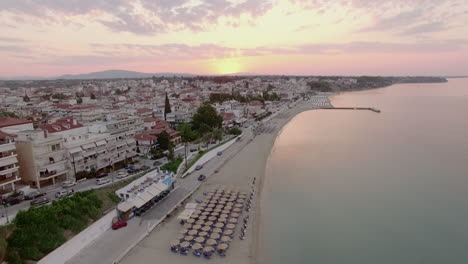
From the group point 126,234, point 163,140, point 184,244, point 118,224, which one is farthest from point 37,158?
point 184,244

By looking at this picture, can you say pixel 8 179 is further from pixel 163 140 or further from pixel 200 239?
pixel 163 140

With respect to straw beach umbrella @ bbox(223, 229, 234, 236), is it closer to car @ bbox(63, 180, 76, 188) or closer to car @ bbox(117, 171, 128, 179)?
car @ bbox(117, 171, 128, 179)

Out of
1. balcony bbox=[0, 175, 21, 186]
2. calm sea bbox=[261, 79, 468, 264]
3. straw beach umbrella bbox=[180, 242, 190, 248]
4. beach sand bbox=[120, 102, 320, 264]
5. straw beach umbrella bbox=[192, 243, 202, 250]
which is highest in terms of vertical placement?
balcony bbox=[0, 175, 21, 186]

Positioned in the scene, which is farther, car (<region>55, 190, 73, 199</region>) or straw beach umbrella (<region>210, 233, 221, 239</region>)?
car (<region>55, 190, 73, 199</region>)

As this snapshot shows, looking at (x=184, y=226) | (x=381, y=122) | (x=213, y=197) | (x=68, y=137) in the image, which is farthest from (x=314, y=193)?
(x=381, y=122)

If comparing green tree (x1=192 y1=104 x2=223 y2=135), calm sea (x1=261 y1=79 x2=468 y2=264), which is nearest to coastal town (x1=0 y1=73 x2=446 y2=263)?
calm sea (x1=261 y1=79 x2=468 y2=264)
